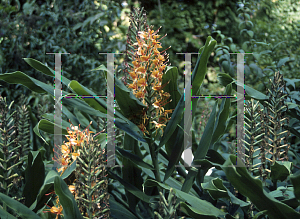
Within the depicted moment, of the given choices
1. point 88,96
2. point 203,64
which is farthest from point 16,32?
point 203,64

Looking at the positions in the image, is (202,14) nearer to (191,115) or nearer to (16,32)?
(16,32)

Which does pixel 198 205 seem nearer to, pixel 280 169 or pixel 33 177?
pixel 280 169

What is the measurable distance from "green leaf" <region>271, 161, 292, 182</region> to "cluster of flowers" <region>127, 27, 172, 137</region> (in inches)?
10.7

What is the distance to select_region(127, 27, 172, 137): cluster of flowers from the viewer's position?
2.37 feet

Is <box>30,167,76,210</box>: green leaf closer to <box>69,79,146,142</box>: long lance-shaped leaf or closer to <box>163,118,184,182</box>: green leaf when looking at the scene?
<box>69,79,146,142</box>: long lance-shaped leaf

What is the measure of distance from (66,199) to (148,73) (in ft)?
1.16

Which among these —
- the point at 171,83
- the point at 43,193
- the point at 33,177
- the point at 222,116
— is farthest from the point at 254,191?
the point at 33,177

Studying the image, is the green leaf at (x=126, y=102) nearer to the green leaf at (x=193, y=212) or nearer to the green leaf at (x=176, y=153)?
the green leaf at (x=176, y=153)

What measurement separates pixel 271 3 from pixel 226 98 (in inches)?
125

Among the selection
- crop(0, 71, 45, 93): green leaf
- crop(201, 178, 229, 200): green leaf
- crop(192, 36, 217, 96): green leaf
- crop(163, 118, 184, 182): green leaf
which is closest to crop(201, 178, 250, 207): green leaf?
crop(201, 178, 229, 200): green leaf

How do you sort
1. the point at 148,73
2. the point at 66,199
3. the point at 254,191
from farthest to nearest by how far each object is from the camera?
the point at 148,73, the point at 254,191, the point at 66,199

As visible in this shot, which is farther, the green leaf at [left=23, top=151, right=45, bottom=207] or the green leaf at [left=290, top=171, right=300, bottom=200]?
the green leaf at [left=23, top=151, right=45, bottom=207]

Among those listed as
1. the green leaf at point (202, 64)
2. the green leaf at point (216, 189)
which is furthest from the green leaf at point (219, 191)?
the green leaf at point (202, 64)

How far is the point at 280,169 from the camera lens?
0.66 metres
